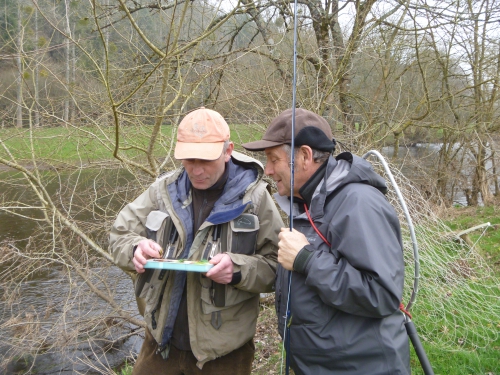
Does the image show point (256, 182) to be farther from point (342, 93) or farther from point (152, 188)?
point (342, 93)

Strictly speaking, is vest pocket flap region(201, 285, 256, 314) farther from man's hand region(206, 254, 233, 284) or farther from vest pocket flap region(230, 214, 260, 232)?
vest pocket flap region(230, 214, 260, 232)

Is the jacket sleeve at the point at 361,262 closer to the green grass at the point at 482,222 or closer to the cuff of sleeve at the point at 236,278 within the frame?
the cuff of sleeve at the point at 236,278

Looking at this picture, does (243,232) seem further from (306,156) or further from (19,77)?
(19,77)

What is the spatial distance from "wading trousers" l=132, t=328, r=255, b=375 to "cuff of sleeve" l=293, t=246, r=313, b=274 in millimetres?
827

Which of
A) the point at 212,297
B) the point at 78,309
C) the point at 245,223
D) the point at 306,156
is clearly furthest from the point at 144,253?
the point at 78,309

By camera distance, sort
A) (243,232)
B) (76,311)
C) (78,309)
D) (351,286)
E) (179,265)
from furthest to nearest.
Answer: (76,311)
(78,309)
(243,232)
(179,265)
(351,286)

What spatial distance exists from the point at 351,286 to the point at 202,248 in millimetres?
848

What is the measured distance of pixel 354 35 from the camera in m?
6.44

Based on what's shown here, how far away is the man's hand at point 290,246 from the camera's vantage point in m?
1.76

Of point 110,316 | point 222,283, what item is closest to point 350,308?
point 222,283

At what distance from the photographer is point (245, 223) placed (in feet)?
7.06

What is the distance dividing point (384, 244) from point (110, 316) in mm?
4800

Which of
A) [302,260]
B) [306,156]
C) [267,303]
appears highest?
[306,156]

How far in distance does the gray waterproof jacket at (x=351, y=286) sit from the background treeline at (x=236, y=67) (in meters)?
2.40
